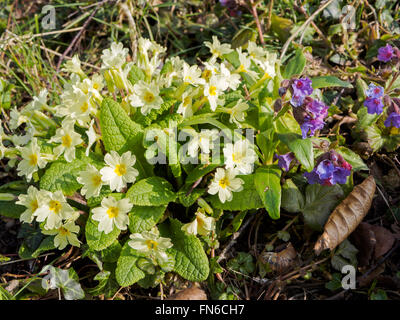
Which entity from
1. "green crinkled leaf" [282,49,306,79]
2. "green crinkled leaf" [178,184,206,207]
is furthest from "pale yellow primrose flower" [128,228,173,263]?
"green crinkled leaf" [282,49,306,79]

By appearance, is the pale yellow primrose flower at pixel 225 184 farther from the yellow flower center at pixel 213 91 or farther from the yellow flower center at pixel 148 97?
the yellow flower center at pixel 148 97

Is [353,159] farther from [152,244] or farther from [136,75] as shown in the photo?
[136,75]

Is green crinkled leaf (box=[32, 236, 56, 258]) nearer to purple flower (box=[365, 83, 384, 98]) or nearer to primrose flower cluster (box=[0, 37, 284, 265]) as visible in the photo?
primrose flower cluster (box=[0, 37, 284, 265])

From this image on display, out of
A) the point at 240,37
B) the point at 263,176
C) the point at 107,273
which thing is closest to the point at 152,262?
the point at 107,273

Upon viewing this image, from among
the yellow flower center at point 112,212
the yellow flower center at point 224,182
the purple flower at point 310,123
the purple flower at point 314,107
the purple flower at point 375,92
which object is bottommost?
the yellow flower center at point 112,212

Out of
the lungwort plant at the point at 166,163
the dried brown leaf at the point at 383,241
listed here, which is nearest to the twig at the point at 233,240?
the lungwort plant at the point at 166,163

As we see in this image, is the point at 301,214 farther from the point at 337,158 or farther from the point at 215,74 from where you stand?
the point at 215,74

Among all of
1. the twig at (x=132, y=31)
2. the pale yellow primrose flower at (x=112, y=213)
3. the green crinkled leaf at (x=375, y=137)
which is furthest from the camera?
the twig at (x=132, y=31)

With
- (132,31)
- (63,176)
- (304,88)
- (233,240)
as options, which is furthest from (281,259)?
(132,31)
